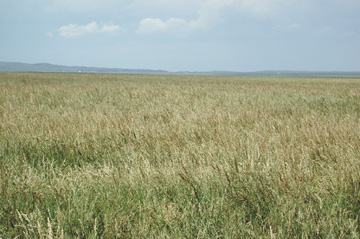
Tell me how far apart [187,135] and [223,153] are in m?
1.03

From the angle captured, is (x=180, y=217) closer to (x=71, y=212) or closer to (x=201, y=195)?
(x=201, y=195)

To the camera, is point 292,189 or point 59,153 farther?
point 59,153

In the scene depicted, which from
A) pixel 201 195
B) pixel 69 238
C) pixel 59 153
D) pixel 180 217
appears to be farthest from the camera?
pixel 59 153

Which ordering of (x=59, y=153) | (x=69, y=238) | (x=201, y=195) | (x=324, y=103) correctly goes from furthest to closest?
(x=324, y=103)
(x=59, y=153)
(x=201, y=195)
(x=69, y=238)

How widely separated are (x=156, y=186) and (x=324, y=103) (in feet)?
22.2

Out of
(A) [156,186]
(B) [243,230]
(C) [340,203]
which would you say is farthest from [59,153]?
(C) [340,203]

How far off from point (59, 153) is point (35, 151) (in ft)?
0.90

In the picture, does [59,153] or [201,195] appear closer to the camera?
[201,195]

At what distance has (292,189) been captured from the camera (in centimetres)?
183

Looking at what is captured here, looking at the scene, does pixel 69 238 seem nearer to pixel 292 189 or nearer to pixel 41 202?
pixel 41 202

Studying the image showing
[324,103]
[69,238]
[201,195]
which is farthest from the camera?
[324,103]

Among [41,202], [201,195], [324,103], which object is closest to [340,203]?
[201,195]

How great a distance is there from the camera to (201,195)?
5.93ft

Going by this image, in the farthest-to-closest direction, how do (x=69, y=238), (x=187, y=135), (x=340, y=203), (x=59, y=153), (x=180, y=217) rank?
1. (x=187, y=135)
2. (x=59, y=153)
3. (x=340, y=203)
4. (x=180, y=217)
5. (x=69, y=238)
